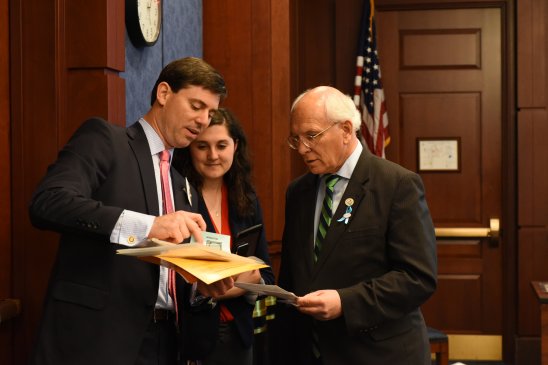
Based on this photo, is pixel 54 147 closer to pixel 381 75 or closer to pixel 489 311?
pixel 381 75

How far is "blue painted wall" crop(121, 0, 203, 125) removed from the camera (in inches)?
130

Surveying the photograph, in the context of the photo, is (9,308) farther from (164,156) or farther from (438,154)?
(438,154)

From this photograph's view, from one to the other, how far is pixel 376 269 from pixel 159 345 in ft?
2.45

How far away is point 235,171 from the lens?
133 inches

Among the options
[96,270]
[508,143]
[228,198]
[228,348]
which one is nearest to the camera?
[96,270]

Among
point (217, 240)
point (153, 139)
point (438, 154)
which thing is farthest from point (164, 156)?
point (438, 154)

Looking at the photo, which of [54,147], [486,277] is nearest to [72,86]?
[54,147]

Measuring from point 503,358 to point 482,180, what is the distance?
1.43m

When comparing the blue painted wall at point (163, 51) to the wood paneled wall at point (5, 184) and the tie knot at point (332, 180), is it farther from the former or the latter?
the tie knot at point (332, 180)

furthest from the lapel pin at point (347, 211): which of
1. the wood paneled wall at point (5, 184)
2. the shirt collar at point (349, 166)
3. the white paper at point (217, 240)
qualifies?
the wood paneled wall at point (5, 184)

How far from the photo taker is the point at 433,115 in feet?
22.0

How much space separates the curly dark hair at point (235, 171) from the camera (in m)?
3.29

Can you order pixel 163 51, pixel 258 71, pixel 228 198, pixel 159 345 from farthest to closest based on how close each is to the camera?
pixel 258 71, pixel 163 51, pixel 228 198, pixel 159 345

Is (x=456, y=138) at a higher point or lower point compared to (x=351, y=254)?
higher
